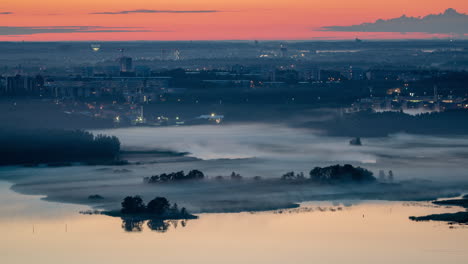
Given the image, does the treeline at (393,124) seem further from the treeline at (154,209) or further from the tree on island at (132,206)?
the tree on island at (132,206)

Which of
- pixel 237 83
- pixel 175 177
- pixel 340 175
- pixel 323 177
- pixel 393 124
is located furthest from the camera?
pixel 237 83

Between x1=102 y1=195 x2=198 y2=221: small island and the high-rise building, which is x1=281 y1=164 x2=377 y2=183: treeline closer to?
x1=102 y1=195 x2=198 y2=221: small island

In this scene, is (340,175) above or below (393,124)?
above

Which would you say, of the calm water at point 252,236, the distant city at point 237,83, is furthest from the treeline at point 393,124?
the calm water at point 252,236

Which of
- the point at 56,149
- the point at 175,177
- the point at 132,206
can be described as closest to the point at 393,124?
the point at 56,149

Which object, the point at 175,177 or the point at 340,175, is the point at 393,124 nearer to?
the point at 340,175
